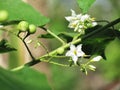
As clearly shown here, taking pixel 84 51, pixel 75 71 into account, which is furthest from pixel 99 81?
pixel 84 51

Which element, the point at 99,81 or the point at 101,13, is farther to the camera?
the point at 101,13

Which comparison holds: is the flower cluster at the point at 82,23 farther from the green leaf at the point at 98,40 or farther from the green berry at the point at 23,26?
the green berry at the point at 23,26

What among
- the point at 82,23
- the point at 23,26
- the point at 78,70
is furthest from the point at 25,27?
the point at 78,70

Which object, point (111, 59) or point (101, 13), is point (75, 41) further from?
point (101, 13)

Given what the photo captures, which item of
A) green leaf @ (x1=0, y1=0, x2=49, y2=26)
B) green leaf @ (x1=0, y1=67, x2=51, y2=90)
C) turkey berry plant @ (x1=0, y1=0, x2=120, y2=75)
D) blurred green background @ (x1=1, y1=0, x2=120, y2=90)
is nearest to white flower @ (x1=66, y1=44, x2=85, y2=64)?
turkey berry plant @ (x1=0, y1=0, x2=120, y2=75)

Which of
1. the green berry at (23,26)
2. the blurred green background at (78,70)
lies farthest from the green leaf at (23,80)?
the blurred green background at (78,70)

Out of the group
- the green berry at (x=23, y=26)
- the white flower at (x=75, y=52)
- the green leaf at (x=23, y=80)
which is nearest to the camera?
the green leaf at (x=23, y=80)
